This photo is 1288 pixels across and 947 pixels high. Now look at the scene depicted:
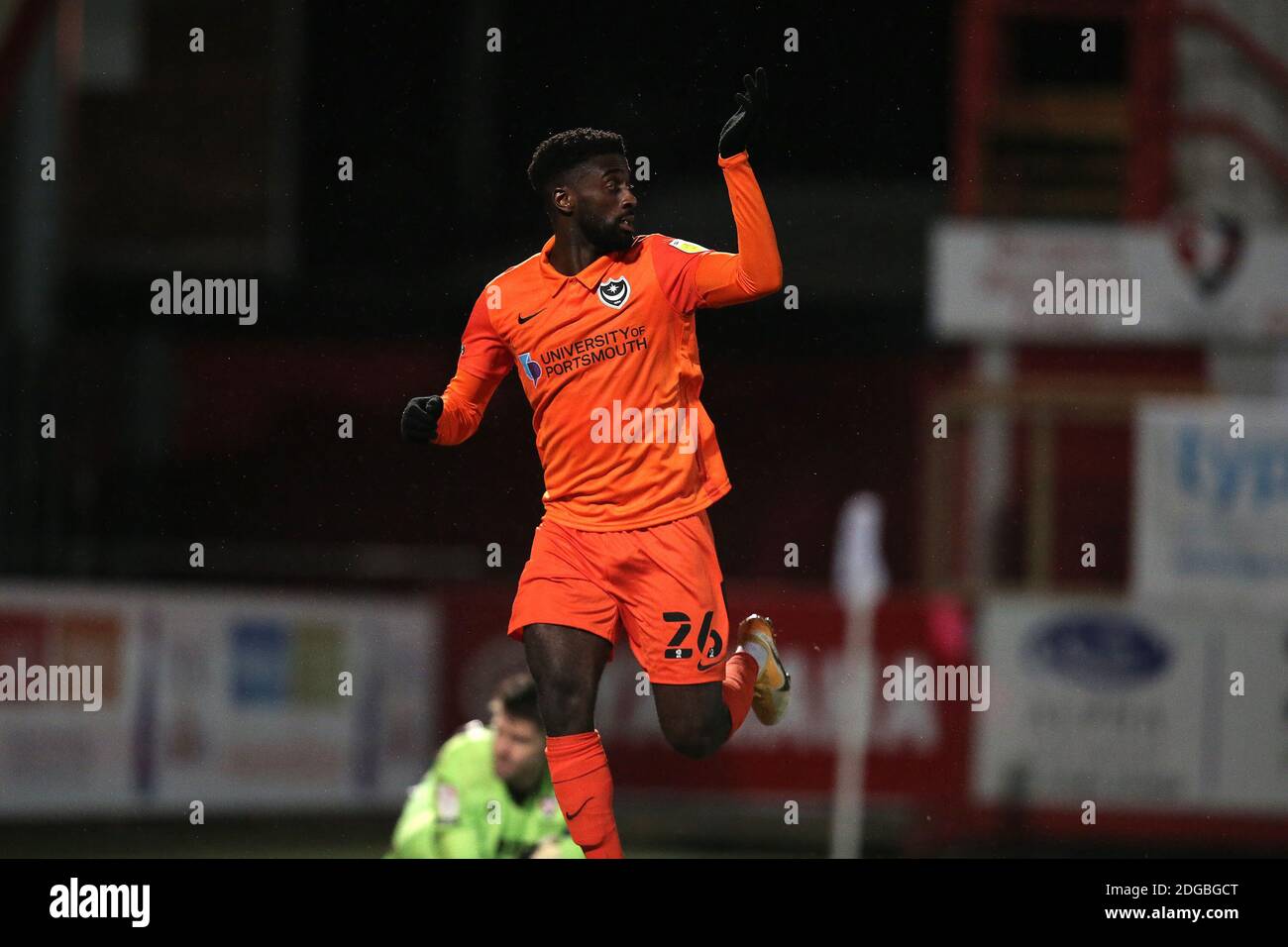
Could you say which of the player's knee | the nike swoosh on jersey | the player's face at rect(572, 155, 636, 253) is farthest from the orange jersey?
the nike swoosh on jersey

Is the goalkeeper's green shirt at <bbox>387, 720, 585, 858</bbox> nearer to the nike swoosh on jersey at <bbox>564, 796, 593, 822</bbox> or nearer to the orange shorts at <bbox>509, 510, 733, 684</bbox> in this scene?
the nike swoosh on jersey at <bbox>564, 796, 593, 822</bbox>

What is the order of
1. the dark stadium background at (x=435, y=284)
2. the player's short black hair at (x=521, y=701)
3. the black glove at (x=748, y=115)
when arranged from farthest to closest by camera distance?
1. the player's short black hair at (x=521, y=701)
2. the dark stadium background at (x=435, y=284)
3. the black glove at (x=748, y=115)

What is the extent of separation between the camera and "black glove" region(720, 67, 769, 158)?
5.40m

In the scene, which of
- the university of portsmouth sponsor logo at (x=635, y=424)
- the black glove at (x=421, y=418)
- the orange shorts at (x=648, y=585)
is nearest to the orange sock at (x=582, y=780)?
the orange shorts at (x=648, y=585)

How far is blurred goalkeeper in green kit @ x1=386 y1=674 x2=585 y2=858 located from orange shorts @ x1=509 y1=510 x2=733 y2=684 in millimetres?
2468


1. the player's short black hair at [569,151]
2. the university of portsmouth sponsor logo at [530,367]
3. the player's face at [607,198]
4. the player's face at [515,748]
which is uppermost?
the player's short black hair at [569,151]

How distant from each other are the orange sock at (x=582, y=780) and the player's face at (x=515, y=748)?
2.50 metres

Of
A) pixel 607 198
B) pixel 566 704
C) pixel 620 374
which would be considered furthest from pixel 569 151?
pixel 566 704

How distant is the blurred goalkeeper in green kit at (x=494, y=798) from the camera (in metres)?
8.16

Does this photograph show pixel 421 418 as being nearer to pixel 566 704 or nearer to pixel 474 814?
pixel 566 704

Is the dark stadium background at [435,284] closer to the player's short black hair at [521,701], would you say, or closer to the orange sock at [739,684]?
the player's short black hair at [521,701]

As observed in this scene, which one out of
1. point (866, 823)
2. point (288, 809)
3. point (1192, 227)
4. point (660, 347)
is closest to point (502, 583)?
point (288, 809)

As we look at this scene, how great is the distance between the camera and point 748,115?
541 centimetres

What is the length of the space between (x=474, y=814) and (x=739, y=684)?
2622 mm
